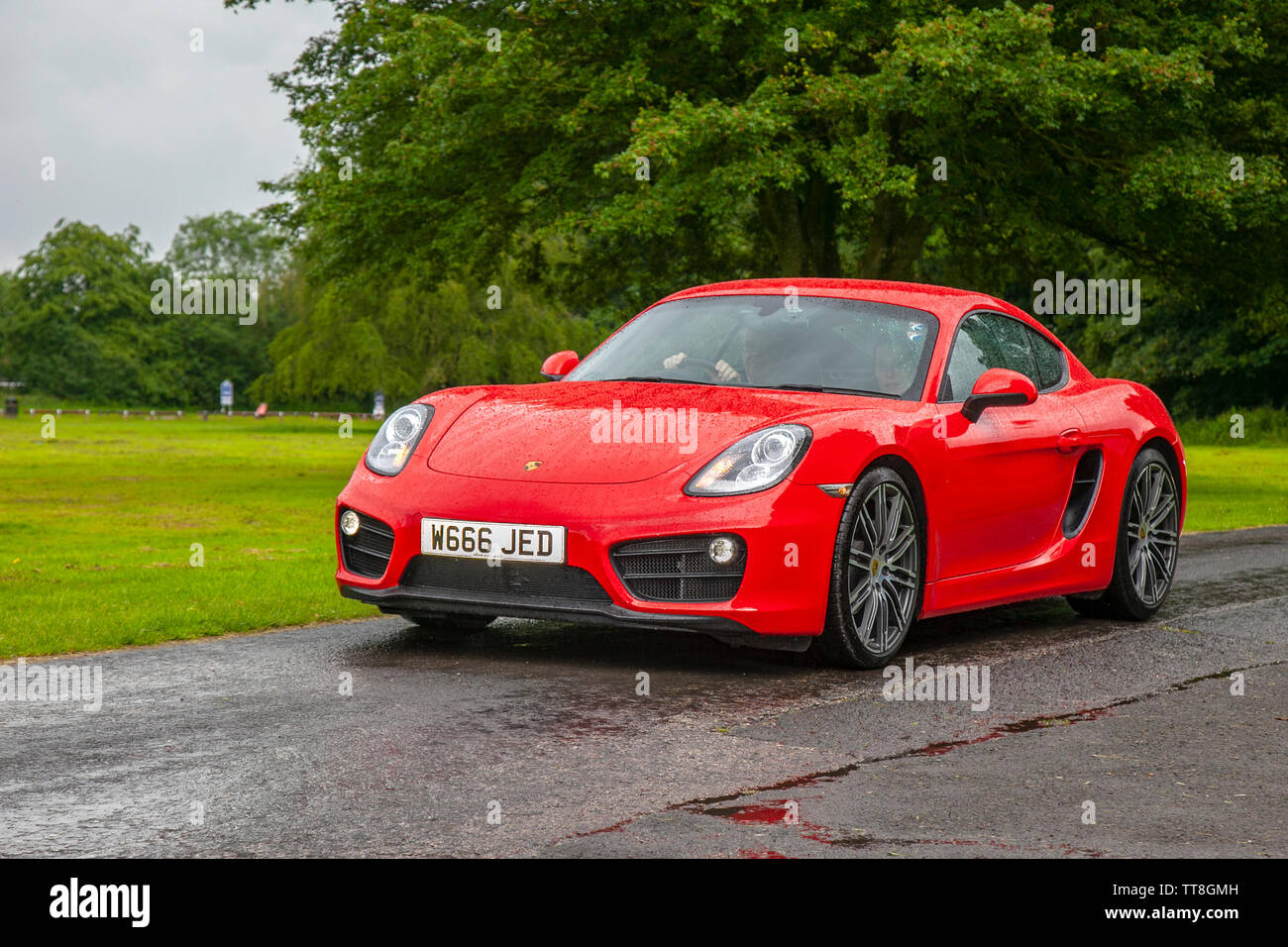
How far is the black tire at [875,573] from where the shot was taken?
634 centimetres

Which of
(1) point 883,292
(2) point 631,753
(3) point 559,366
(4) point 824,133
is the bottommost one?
(2) point 631,753

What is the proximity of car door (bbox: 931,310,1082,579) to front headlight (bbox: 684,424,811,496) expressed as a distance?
0.90 metres

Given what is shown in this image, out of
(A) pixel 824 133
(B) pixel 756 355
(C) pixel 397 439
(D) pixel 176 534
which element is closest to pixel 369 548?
(C) pixel 397 439

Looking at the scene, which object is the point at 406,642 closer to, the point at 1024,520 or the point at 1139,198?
the point at 1024,520

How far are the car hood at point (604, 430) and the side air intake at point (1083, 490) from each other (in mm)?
1567

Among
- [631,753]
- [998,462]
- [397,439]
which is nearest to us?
[631,753]

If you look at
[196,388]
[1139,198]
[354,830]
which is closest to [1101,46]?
[1139,198]

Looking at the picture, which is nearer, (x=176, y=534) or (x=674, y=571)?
(x=674, y=571)

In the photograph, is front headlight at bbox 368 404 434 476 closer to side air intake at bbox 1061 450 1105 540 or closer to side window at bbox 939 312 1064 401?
side window at bbox 939 312 1064 401

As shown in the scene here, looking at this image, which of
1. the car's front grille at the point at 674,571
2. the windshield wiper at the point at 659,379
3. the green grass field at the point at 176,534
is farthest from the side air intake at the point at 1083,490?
the green grass field at the point at 176,534

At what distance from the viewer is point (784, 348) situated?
732 cm

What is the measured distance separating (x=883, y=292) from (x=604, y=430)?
185 centimetres

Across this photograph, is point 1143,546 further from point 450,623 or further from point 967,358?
point 450,623

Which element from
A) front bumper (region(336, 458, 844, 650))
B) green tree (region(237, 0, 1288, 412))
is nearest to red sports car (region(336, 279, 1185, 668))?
front bumper (region(336, 458, 844, 650))
